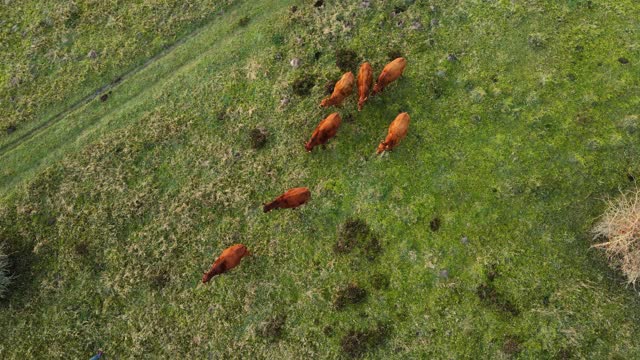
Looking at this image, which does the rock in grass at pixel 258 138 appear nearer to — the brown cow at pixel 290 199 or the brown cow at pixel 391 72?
the brown cow at pixel 290 199

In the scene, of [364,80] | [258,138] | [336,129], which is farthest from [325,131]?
[258,138]

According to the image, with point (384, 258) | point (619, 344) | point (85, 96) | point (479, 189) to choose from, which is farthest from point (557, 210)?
point (85, 96)

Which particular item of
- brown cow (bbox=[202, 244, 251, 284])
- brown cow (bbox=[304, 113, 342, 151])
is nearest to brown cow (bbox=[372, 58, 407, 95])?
brown cow (bbox=[304, 113, 342, 151])

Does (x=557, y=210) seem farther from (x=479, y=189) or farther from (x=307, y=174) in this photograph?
(x=307, y=174)

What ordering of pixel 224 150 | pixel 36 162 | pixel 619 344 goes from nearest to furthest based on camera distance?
pixel 619 344, pixel 224 150, pixel 36 162

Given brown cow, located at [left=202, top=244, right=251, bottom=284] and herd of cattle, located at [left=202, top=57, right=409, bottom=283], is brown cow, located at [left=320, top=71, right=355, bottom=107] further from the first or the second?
brown cow, located at [left=202, top=244, right=251, bottom=284]
